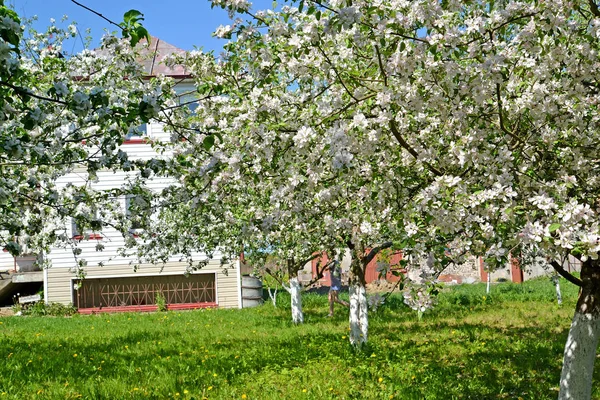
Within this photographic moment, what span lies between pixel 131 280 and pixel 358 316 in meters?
14.7

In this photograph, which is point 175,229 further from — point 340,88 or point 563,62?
point 563,62

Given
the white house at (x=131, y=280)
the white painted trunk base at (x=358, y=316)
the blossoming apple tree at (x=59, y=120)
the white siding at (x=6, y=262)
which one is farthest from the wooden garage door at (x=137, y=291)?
the blossoming apple tree at (x=59, y=120)

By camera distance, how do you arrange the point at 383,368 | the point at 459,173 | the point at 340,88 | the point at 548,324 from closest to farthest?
the point at 459,173 → the point at 340,88 → the point at 383,368 → the point at 548,324

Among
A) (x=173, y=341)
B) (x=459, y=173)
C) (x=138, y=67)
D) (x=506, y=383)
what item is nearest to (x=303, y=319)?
(x=173, y=341)

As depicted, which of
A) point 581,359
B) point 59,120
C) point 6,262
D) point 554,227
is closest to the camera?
point 554,227

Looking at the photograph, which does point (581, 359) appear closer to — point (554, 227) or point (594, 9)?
point (554, 227)

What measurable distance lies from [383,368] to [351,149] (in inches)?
217

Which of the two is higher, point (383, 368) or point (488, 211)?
point (488, 211)

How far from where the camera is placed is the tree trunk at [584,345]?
6.57m

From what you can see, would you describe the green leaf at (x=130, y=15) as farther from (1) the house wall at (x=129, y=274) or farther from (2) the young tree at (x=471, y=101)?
(1) the house wall at (x=129, y=274)

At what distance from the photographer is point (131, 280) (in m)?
23.9

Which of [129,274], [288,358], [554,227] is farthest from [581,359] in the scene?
[129,274]

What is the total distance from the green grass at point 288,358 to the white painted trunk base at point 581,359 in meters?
1.41

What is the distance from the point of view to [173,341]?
12.8 metres
